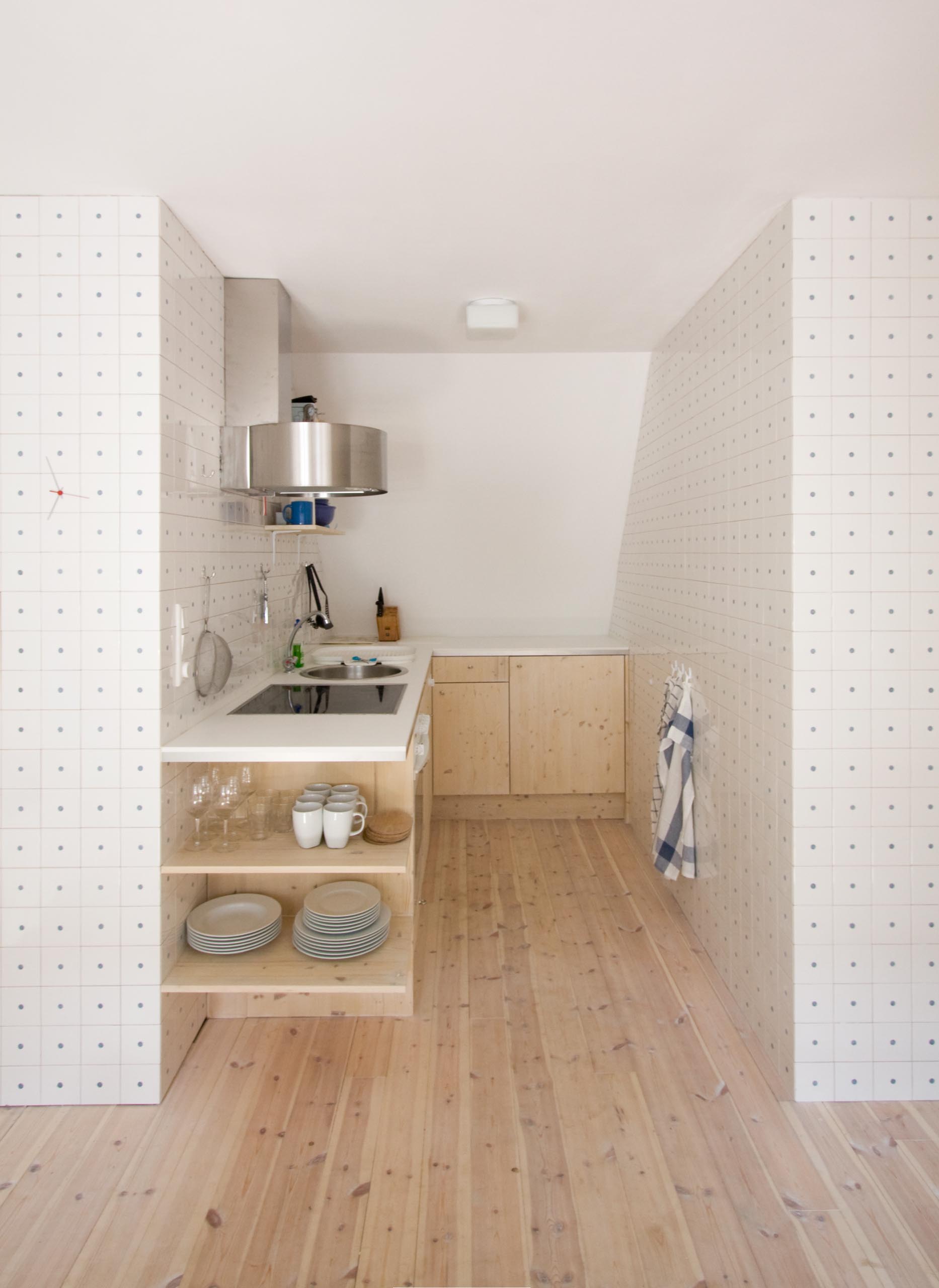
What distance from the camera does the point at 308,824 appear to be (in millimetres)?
2414

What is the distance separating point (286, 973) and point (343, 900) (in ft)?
0.98

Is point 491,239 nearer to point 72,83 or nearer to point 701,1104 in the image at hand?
point 72,83

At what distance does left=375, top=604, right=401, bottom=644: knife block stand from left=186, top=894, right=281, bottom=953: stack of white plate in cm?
214

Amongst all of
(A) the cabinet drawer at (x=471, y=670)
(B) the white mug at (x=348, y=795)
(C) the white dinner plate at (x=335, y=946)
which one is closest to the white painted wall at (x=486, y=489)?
(A) the cabinet drawer at (x=471, y=670)

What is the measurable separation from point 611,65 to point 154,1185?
2.57m

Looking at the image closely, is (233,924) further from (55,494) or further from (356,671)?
(356,671)

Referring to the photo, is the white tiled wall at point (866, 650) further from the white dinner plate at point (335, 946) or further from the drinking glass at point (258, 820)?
the drinking glass at point (258, 820)

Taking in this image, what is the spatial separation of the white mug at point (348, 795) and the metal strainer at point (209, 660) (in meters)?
0.51

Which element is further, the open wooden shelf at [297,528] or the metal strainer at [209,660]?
the open wooden shelf at [297,528]

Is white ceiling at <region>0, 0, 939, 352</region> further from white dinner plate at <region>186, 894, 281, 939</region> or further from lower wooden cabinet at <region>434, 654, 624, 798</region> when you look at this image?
lower wooden cabinet at <region>434, 654, 624, 798</region>

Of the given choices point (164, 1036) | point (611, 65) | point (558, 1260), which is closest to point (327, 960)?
point (164, 1036)

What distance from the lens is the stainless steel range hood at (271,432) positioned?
268cm

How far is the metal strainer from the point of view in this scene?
2.56 m

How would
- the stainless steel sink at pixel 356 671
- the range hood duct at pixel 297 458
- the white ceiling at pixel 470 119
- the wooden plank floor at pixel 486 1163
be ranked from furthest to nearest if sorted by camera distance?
the stainless steel sink at pixel 356 671 → the range hood duct at pixel 297 458 → the wooden plank floor at pixel 486 1163 → the white ceiling at pixel 470 119
